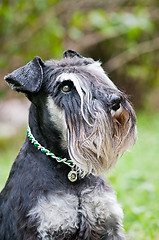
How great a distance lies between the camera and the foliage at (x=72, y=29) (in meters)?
6.88

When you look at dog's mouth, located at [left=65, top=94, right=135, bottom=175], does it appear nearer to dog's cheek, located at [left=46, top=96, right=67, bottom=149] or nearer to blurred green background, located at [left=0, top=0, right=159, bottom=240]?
dog's cheek, located at [left=46, top=96, right=67, bottom=149]

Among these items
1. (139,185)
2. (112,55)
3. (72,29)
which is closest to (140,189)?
(139,185)

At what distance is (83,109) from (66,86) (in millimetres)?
217

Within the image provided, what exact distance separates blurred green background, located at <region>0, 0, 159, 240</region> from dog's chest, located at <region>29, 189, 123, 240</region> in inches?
29.4

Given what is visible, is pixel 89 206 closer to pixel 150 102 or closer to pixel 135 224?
pixel 135 224

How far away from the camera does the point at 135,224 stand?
4.24 metres

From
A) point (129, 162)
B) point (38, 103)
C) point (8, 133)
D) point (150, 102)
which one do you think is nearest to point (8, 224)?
point (38, 103)

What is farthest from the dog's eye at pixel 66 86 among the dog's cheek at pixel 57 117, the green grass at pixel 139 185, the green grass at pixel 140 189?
the green grass at pixel 140 189

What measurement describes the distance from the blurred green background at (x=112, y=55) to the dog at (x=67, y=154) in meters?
0.67

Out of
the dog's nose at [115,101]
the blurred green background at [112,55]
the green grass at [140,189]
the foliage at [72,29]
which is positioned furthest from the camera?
the foliage at [72,29]

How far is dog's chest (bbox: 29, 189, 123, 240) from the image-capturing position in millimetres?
3047

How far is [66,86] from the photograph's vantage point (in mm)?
3115

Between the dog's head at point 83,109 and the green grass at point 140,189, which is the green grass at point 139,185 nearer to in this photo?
the green grass at point 140,189

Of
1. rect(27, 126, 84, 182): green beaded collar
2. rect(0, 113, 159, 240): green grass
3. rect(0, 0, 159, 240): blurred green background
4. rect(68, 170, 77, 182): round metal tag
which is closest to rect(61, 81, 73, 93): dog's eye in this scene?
rect(27, 126, 84, 182): green beaded collar
